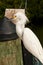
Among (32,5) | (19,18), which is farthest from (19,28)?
(32,5)

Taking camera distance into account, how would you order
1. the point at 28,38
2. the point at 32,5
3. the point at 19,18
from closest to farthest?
the point at 28,38, the point at 19,18, the point at 32,5

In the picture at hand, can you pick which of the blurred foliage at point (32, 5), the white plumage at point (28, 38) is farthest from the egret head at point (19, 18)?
the blurred foliage at point (32, 5)

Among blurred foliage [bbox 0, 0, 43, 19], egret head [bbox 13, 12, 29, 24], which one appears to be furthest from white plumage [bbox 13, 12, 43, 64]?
blurred foliage [bbox 0, 0, 43, 19]

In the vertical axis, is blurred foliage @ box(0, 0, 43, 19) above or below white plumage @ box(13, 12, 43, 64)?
below

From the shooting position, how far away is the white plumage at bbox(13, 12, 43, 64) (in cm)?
216

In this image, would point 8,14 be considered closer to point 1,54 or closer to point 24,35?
point 24,35

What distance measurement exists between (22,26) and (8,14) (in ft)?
0.53

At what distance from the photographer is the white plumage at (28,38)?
2.16 metres

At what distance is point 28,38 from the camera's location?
2.23 meters

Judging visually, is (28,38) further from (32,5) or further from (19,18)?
(32,5)

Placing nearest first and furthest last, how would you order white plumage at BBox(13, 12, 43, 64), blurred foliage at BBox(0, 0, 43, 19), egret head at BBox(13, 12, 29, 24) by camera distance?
white plumage at BBox(13, 12, 43, 64) < egret head at BBox(13, 12, 29, 24) < blurred foliage at BBox(0, 0, 43, 19)

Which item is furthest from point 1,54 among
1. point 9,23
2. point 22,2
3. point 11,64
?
point 22,2

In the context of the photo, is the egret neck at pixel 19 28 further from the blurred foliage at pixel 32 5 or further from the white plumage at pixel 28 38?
the blurred foliage at pixel 32 5

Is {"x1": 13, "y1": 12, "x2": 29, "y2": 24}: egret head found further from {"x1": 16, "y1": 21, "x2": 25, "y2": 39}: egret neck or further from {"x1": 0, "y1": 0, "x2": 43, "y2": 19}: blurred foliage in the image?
{"x1": 0, "y1": 0, "x2": 43, "y2": 19}: blurred foliage
